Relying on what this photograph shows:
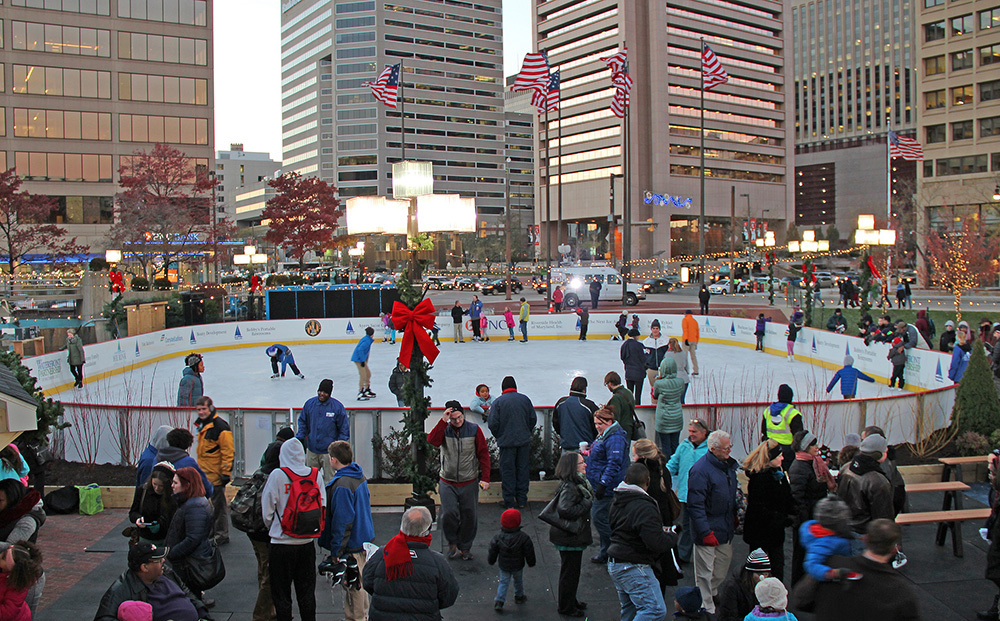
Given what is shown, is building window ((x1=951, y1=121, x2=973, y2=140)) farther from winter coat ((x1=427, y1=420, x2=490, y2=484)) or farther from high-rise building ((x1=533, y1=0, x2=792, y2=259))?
winter coat ((x1=427, y1=420, x2=490, y2=484))

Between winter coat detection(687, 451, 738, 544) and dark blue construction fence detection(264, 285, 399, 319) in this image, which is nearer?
winter coat detection(687, 451, 738, 544)

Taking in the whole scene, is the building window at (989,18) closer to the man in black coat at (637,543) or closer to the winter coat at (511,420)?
the winter coat at (511,420)

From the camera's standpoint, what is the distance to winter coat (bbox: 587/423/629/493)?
267 inches

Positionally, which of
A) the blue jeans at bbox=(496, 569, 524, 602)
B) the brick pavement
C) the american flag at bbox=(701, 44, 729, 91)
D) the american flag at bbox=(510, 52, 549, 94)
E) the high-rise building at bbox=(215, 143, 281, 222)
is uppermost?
the high-rise building at bbox=(215, 143, 281, 222)

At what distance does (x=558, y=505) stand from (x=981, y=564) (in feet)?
14.1

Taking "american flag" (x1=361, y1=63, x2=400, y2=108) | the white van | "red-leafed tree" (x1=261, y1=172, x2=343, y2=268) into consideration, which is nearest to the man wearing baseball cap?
"american flag" (x1=361, y1=63, x2=400, y2=108)

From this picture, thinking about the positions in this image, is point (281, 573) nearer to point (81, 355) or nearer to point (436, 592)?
point (436, 592)

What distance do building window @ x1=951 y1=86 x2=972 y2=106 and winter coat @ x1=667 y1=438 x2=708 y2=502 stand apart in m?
66.5

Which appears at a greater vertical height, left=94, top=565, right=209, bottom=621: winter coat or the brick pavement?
left=94, top=565, right=209, bottom=621: winter coat

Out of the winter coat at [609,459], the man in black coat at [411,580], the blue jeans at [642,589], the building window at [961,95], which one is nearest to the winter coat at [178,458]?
the man in black coat at [411,580]

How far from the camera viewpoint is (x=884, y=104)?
495 feet

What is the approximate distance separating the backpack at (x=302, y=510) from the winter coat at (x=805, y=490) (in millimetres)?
3956

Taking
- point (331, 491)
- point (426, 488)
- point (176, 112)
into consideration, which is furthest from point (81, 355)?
point (176, 112)

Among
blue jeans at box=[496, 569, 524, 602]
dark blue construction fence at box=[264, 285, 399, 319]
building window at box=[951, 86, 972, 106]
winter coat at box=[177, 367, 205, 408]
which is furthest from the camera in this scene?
building window at box=[951, 86, 972, 106]
